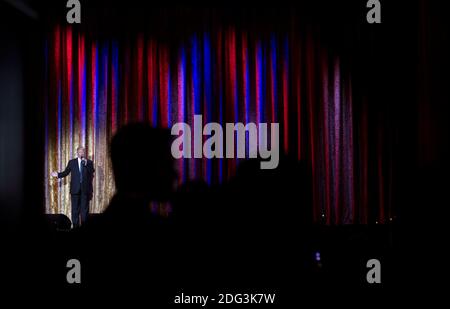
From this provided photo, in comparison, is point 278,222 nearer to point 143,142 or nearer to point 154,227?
point 154,227

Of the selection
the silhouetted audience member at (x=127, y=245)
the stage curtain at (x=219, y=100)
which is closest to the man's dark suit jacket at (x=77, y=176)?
the stage curtain at (x=219, y=100)

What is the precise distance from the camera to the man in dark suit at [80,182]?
5.84 meters

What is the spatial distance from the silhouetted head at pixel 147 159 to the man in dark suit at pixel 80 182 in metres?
0.41

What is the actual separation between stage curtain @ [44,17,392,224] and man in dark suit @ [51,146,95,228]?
0.92 feet

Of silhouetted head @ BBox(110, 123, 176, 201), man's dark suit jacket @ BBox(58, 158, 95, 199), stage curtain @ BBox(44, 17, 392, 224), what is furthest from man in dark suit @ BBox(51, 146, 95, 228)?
silhouetted head @ BBox(110, 123, 176, 201)

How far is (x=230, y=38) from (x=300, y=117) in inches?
62.1

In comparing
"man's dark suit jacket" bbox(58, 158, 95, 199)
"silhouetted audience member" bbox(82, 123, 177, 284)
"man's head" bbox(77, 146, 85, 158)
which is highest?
"man's head" bbox(77, 146, 85, 158)

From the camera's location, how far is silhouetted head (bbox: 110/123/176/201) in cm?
576

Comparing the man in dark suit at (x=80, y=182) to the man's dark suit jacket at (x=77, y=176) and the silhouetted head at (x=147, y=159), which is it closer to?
the man's dark suit jacket at (x=77, y=176)

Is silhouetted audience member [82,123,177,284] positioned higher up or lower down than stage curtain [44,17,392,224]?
lower down

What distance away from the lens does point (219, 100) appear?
620cm

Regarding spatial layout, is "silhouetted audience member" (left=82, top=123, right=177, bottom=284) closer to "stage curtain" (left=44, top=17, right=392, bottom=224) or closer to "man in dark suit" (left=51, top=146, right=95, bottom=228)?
"man in dark suit" (left=51, top=146, right=95, bottom=228)

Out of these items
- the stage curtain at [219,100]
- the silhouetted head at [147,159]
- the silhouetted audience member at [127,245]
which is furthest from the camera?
the stage curtain at [219,100]

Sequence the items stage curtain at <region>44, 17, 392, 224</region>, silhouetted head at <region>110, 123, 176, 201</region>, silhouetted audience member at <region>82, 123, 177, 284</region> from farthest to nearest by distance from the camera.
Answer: stage curtain at <region>44, 17, 392, 224</region>, silhouetted head at <region>110, 123, 176, 201</region>, silhouetted audience member at <region>82, 123, 177, 284</region>
